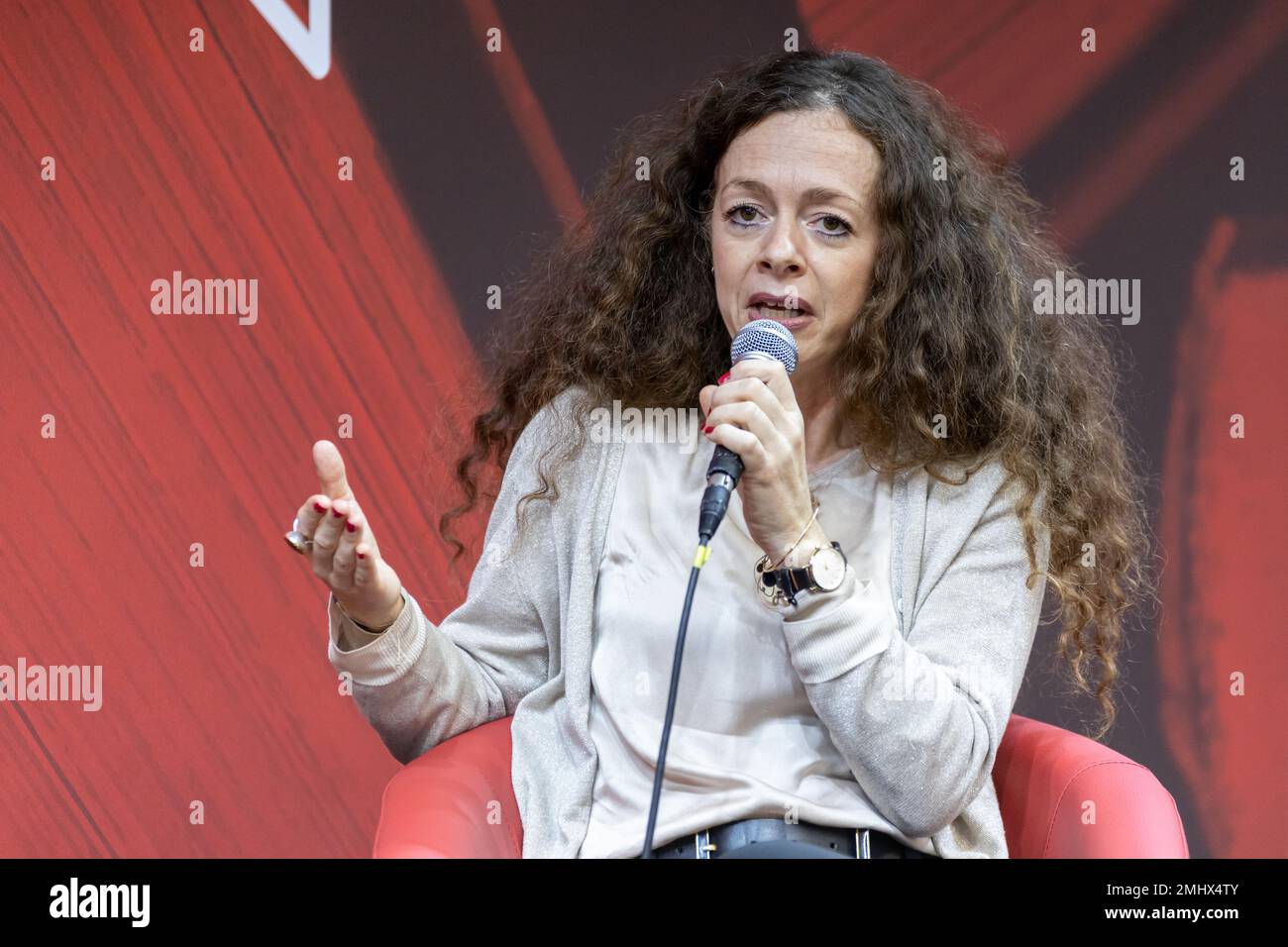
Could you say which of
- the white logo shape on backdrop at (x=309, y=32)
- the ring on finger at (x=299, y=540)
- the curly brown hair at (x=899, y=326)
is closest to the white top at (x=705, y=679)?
the curly brown hair at (x=899, y=326)

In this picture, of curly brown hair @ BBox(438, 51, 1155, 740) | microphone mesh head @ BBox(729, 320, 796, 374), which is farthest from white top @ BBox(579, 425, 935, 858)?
microphone mesh head @ BBox(729, 320, 796, 374)

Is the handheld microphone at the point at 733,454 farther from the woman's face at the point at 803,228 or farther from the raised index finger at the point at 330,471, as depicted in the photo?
the raised index finger at the point at 330,471

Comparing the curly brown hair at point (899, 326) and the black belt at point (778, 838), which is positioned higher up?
the curly brown hair at point (899, 326)

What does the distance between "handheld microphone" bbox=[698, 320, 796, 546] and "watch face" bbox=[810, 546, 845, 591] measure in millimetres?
108

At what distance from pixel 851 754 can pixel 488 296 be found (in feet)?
4.74

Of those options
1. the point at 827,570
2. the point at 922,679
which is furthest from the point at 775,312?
the point at 922,679

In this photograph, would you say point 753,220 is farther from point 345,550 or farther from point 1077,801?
point 1077,801

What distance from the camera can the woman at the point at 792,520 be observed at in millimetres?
1561

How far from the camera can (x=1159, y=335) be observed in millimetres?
2762

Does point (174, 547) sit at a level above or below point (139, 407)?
below

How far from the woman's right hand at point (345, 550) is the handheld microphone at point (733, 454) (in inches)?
14.4
